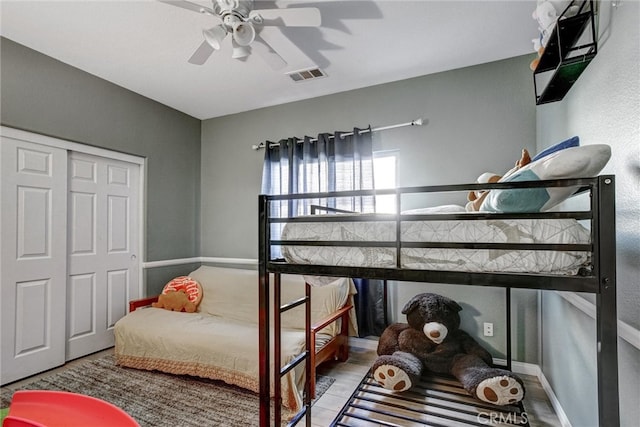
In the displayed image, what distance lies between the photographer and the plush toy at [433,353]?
77.7 inches

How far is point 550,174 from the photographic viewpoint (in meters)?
0.93

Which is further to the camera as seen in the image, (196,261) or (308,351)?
(196,261)

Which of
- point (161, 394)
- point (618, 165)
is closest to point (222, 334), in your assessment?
point (161, 394)

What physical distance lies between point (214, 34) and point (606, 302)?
212 cm

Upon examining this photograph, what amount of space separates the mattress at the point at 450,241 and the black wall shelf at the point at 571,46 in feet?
3.07

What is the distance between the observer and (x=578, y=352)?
1564 millimetres

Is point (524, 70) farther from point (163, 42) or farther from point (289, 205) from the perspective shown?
point (163, 42)

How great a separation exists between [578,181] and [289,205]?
2438 millimetres

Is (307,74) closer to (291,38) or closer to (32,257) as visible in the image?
(291,38)

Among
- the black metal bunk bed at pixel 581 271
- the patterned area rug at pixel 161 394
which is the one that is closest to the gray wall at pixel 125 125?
the patterned area rug at pixel 161 394

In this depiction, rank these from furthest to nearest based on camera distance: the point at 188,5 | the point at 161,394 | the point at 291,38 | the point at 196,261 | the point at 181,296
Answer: the point at 196,261 < the point at 181,296 < the point at 291,38 < the point at 161,394 < the point at 188,5

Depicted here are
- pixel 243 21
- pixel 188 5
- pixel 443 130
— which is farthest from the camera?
pixel 443 130

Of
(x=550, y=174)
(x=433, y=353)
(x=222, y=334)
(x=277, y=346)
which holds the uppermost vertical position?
(x=550, y=174)

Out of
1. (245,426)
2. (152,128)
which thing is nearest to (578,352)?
(245,426)
